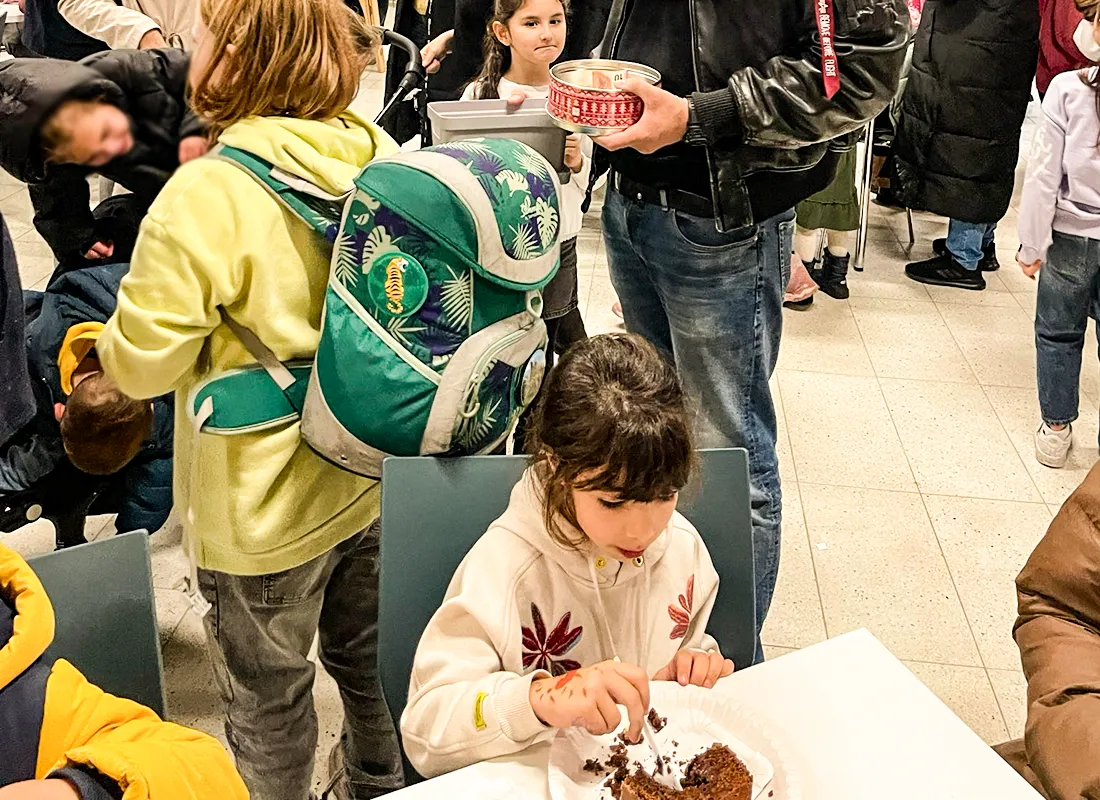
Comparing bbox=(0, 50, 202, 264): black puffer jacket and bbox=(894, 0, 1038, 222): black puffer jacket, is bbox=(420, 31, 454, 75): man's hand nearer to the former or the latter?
bbox=(894, 0, 1038, 222): black puffer jacket

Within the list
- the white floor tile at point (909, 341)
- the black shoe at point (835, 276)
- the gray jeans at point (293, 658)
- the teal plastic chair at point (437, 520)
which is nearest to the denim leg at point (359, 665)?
the gray jeans at point (293, 658)

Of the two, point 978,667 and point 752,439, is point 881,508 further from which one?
point 752,439

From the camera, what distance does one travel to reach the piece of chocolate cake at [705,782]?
2.64 feet

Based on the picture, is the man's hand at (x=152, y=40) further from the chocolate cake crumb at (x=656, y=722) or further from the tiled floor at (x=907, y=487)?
the tiled floor at (x=907, y=487)

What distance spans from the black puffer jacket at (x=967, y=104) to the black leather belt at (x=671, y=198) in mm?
2123

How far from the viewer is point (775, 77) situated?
119 cm

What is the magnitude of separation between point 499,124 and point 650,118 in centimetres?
30

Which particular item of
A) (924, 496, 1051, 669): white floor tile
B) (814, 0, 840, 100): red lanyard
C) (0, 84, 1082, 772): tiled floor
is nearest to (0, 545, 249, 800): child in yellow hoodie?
(0, 84, 1082, 772): tiled floor

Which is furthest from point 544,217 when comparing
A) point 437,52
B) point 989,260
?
point 989,260

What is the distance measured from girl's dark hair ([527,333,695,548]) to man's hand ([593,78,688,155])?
0.94ft

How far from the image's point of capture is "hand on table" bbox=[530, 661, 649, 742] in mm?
829

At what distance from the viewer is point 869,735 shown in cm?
90

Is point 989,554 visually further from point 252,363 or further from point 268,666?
point 252,363

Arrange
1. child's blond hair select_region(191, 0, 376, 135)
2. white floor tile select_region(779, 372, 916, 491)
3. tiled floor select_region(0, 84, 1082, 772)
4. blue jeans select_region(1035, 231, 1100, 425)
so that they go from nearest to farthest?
child's blond hair select_region(191, 0, 376, 135)
tiled floor select_region(0, 84, 1082, 772)
blue jeans select_region(1035, 231, 1100, 425)
white floor tile select_region(779, 372, 916, 491)
